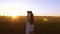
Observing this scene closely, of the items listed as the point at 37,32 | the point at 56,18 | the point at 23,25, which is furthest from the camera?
the point at 56,18

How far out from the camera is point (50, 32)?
326 inches

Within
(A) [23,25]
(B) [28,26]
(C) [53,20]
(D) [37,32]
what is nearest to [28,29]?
(B) [28,26]

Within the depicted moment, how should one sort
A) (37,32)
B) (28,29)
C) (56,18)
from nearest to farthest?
(28,29) → (37,32) → (56,18)

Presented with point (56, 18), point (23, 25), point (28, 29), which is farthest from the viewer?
point (56, 18)

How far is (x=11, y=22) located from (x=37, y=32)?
1919 mm

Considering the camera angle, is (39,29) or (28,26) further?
(39,29)

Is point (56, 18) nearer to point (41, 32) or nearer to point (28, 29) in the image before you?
point (41, 32)

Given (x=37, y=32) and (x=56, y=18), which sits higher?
(x=56, y=18)

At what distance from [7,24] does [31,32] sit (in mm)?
5753

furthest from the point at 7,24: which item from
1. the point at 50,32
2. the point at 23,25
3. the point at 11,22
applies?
the point at 50,32

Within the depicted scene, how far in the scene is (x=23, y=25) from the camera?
8.90m

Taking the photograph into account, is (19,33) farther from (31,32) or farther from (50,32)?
(31,32)

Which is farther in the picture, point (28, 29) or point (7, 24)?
point (7, 24)

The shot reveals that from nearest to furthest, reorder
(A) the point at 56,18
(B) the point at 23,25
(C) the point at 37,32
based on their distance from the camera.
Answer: (C) the point at 37,32
(B) the point at 23,25
(A) the point at 56,18
